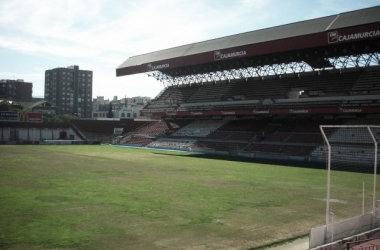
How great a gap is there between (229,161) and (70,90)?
5459 inches

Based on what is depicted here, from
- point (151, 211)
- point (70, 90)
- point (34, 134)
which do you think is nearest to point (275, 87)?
point (151, 211)

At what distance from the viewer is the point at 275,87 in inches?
1997

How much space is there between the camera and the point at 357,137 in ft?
120

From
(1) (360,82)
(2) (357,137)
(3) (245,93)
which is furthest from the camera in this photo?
(3) (245,93)

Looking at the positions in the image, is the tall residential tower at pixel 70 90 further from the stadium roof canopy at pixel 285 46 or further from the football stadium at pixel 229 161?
the stadium roof canopy at pixel 285 46

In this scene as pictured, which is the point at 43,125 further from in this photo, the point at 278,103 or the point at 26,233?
the point at 26,233

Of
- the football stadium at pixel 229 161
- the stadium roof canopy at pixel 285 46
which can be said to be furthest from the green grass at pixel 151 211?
the stadium roof canopy at pixel 285 46

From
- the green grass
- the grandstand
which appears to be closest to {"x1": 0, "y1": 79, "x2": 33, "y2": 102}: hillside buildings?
the grandstand

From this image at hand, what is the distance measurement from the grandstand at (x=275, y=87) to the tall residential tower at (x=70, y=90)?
103 meters

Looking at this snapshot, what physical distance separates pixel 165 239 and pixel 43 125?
2709 inches

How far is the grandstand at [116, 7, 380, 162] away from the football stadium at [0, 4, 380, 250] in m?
0.21

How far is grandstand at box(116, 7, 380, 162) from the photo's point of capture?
38.2 metres

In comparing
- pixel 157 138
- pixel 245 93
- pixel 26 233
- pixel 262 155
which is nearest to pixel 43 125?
pixel 157 138

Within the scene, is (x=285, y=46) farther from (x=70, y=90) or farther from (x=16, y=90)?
(x=16, y=90)
